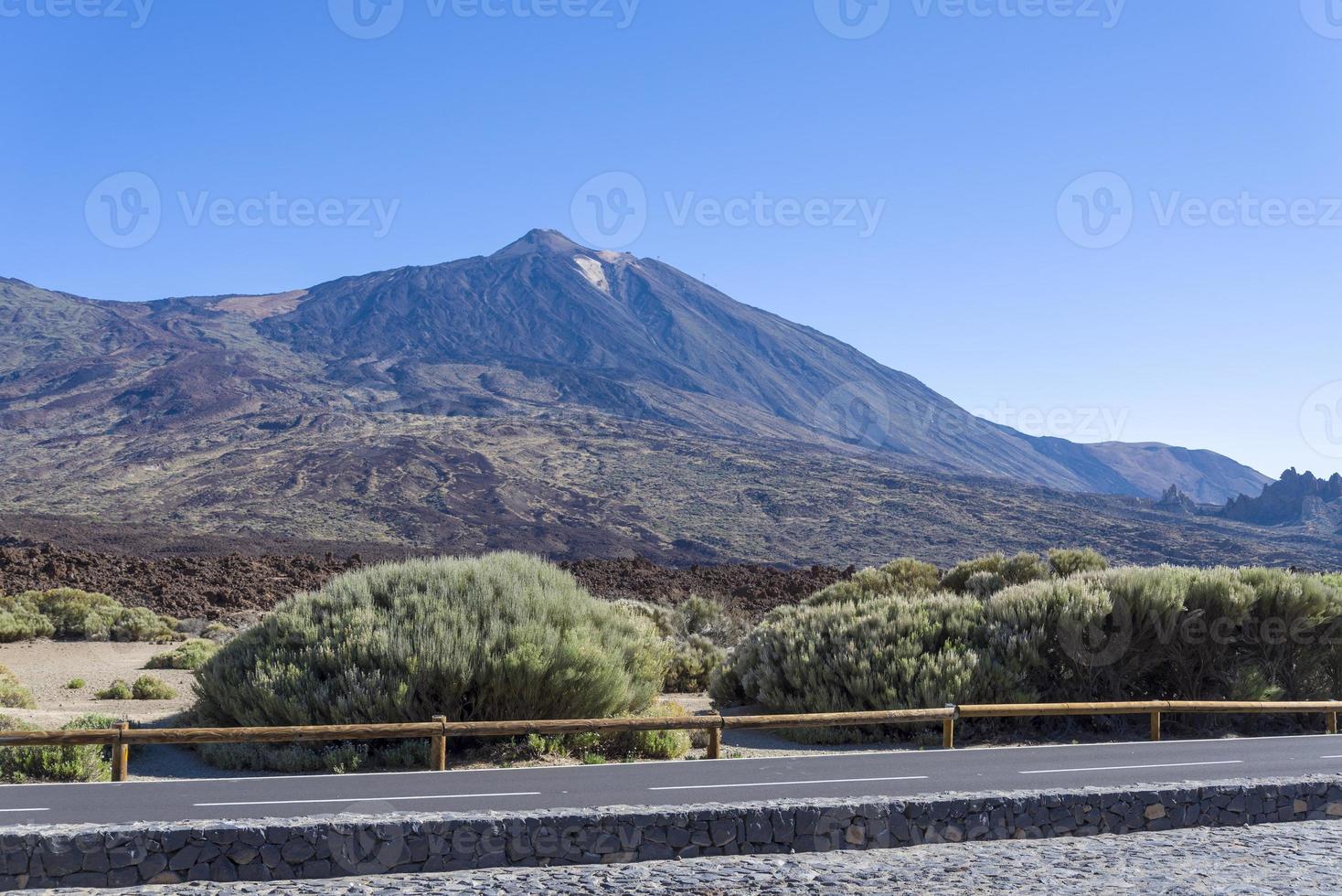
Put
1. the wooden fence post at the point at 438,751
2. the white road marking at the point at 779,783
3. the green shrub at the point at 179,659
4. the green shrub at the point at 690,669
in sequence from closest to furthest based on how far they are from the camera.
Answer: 1. the white road marking at the point at 779,783
2. the wooden fence post at the point at 438,751
3. the green shrub at the point at 690,669
4. the green shrub at the point at 179,659

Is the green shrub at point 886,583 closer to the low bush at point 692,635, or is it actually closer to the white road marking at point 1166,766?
the low bush at point 692,635

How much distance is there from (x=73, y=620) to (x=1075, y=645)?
20040mm

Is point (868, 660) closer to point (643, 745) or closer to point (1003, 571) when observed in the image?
point (643, 745)

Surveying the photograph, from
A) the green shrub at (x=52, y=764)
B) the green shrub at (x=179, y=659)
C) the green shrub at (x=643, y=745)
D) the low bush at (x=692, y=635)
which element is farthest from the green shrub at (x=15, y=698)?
the low bush at (x=692, y=635)

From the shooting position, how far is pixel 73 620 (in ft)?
76.7

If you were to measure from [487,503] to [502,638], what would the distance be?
68.7 meters

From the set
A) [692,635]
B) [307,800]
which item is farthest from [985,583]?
[307,800]

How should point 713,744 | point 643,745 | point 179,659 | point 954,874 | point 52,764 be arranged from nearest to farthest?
point 954,874 < point 52,764 < point 713,744 < point 643,745 < point 179,659

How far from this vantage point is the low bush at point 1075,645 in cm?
1330

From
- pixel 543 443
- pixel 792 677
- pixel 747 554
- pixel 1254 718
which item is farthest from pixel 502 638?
pixel 543 443

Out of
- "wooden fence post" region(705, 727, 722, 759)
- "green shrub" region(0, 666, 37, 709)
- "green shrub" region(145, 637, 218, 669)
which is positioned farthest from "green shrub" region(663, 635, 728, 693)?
"green shrub" region(0, 666, 37, 709)

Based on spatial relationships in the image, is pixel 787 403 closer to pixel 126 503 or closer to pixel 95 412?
pixel 95 412

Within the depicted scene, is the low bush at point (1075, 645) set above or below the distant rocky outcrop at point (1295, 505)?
below

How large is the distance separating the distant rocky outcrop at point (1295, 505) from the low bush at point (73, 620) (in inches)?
4536
